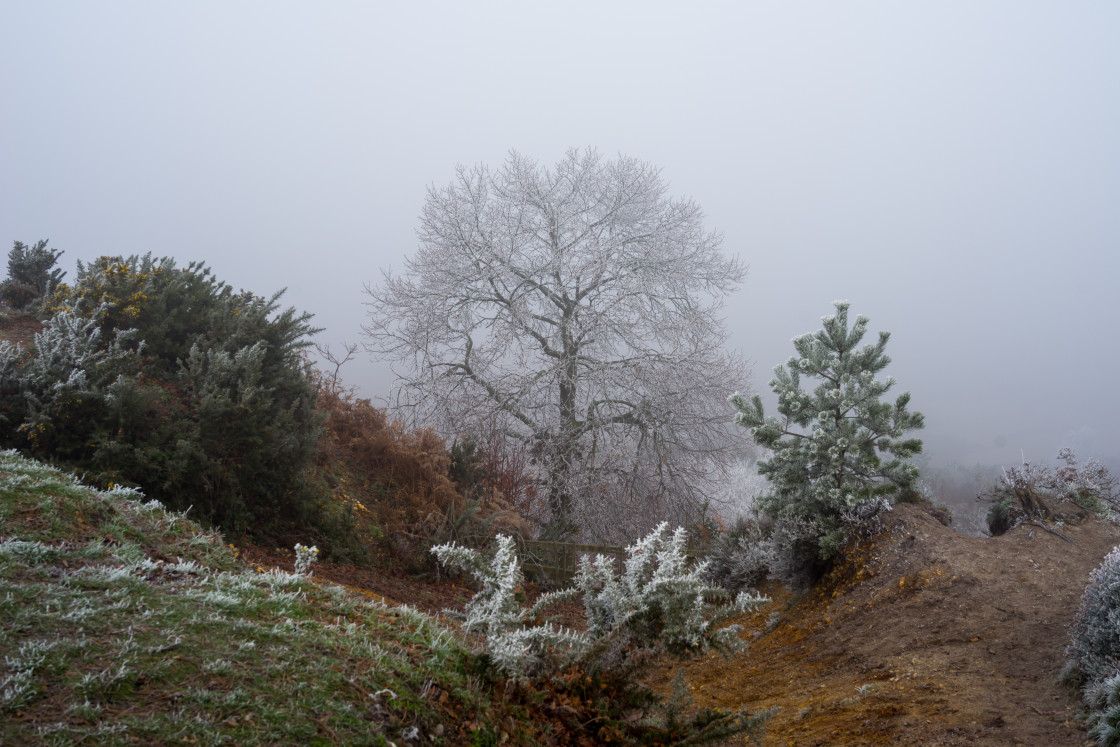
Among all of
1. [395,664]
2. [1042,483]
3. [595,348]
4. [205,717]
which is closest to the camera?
[205,717]

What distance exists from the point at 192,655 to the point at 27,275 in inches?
380

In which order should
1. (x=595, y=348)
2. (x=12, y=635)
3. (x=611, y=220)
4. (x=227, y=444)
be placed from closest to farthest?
(x=12, y=635)
(x=227, y=444)
(x=595, y=348)
(x=611, y=220)

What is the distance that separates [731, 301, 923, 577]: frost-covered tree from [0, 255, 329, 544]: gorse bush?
509 cm

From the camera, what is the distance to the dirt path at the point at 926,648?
3.65m

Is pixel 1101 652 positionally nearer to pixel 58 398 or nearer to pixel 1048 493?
pixel 1048 493

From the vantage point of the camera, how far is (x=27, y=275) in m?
9.40

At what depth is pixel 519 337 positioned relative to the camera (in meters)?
13.5

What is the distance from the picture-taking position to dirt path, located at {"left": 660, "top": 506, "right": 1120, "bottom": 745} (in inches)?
144

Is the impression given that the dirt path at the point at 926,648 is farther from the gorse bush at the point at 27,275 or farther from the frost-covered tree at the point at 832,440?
the gorse bush at the point at 27,275

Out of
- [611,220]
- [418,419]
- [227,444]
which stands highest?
[611,220]

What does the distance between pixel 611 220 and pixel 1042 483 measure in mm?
9136

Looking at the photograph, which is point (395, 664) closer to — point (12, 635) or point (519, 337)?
point (12, 635)

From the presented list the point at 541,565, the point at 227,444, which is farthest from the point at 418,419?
the point at 227,444

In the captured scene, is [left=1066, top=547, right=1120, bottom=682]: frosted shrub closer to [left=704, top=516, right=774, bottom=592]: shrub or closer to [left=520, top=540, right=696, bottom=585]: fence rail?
[left=704, top=516, right=774, bottom=592]: shrub
